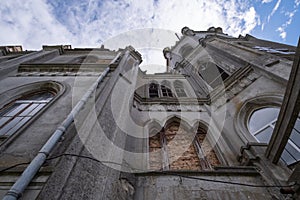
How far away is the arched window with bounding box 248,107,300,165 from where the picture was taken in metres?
4.55

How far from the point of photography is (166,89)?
11.1 meters

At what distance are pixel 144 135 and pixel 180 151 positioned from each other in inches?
53.6

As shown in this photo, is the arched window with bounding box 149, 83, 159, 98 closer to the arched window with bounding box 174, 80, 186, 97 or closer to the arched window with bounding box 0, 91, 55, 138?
the arched window with bounding box 174, 80, 186, 97

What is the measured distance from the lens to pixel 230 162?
17.1ft

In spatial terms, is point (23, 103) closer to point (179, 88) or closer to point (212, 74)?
point (179, 88)

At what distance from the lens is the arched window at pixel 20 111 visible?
189 inches

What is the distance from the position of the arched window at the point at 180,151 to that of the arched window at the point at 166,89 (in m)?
3.82

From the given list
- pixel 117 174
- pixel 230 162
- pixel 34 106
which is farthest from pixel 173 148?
pixel 34 106

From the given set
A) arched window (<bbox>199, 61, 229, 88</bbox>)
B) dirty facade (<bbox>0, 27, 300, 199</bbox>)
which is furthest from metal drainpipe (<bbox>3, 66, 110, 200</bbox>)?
arched window (<bbox>199, 61, 229, 88</bbox>)

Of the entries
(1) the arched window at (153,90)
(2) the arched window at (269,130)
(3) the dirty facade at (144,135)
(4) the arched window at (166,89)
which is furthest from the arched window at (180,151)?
(4) the arched window at (166,89)

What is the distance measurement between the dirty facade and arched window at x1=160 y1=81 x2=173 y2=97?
624mm

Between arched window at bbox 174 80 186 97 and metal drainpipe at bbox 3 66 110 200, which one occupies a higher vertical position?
arched window at bbox 174 80 186 97

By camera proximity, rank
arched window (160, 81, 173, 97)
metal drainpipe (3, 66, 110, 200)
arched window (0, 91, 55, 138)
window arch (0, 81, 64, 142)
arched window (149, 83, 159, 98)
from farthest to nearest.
Result: arched window (160, 81, 173, 97) → arched window (149, 83, 159, 98) → window arch (0, 81, 64, 142) → arched window (0, 91, 55, 138) → metal drainpipe (3, 66, 110, 200)

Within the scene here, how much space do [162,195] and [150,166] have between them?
1487mm
